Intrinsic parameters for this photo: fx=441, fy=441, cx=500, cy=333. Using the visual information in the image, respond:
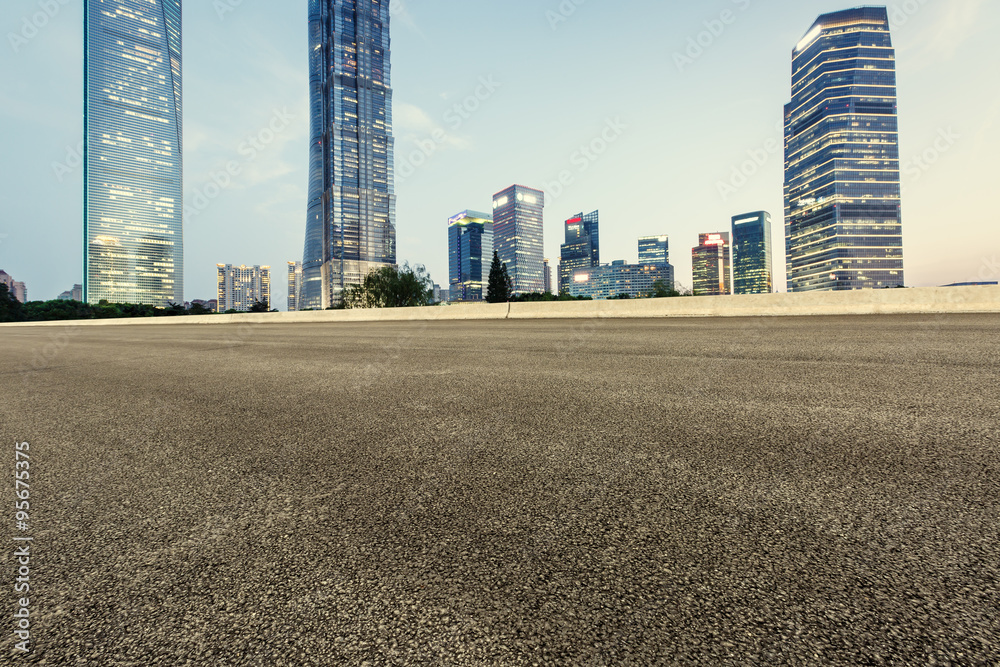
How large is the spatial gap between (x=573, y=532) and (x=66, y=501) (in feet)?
7.49

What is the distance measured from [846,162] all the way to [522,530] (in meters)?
213

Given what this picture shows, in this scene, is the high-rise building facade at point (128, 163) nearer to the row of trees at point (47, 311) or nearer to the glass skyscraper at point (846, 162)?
the row of trees at point (47, 311)

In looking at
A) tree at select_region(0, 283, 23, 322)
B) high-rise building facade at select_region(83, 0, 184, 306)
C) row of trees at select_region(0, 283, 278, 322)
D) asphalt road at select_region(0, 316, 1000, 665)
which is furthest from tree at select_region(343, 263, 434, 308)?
high-rise building facade at select_region(83, 0, 184, 306)

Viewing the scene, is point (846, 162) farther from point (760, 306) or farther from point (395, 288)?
point (760, 306)

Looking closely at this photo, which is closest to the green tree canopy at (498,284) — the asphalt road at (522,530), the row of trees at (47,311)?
the row of trees at (47,311)

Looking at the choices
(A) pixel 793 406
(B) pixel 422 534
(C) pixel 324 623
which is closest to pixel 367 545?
(B) pixel 422 534

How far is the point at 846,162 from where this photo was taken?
529 feet

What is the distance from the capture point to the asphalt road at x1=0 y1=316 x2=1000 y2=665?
1081mm

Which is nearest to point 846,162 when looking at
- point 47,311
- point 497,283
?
point 497,283

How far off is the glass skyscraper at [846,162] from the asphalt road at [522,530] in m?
185

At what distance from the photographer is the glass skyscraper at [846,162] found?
156750 millimetres

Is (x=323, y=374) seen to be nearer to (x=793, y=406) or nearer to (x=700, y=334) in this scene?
(x=793, y=406)

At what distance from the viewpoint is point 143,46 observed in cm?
14375

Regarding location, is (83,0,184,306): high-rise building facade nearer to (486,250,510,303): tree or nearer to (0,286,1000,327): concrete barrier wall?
(486,250,510,303): tree
